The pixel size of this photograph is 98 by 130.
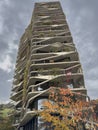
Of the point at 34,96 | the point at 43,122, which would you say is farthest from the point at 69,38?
the point at 43,122

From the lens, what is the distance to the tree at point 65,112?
93.0 ft

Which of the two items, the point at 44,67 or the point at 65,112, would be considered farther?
the point at 44,67

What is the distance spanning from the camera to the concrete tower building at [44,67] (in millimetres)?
39562

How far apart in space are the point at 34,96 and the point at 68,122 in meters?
11.4

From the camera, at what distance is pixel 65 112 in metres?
29.2

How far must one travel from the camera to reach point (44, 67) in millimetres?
43531

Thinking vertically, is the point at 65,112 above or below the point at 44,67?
below

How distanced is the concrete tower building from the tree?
8.62 feet

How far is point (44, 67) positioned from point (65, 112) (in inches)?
618

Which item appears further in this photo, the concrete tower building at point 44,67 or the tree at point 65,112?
the concrete tower building at point 44,67

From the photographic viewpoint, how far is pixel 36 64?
43.3 metres

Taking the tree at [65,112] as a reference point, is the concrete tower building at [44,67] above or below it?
above

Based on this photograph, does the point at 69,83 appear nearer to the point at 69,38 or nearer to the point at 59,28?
the point at 69,38

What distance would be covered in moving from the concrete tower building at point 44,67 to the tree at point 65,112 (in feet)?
8.62
